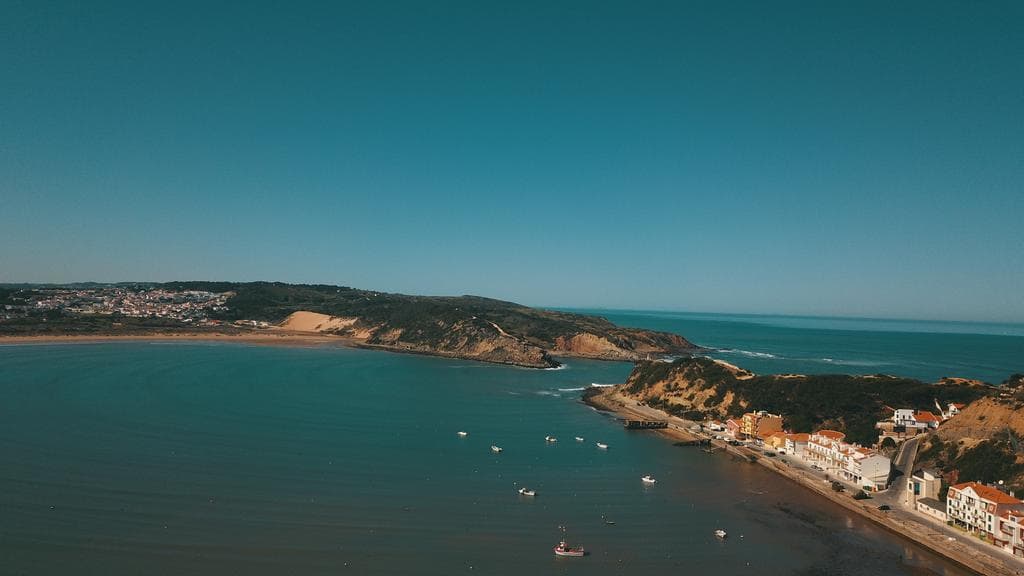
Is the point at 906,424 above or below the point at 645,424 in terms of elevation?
above

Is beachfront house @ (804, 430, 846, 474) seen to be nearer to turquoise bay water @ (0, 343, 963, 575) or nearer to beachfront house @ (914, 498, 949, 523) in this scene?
turquoise bay water @ (0, 343, 963, 575)

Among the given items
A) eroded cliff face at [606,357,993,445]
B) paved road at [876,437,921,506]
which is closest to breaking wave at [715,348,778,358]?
eroded cliff face at [606,357,993,445]

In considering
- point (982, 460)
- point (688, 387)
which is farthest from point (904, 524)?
point (688, 387)

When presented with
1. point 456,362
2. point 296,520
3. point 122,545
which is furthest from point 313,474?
point 456,362

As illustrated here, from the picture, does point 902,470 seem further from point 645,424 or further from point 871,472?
point 645,424

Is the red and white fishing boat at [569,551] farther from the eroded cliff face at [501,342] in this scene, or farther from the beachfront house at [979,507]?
the eroded cliff face at [501,342]

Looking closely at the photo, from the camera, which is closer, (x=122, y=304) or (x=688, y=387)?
(x=688, y=387)
